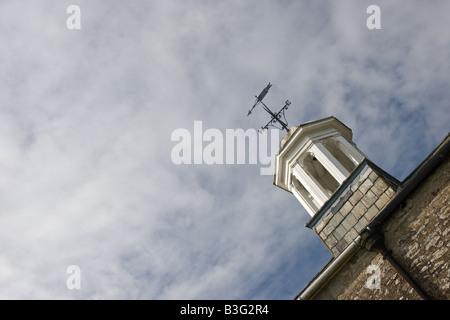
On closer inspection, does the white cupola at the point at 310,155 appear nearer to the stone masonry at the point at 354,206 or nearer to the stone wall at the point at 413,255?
the stone masonry at the point at 354,206

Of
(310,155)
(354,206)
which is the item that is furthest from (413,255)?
(310,155)

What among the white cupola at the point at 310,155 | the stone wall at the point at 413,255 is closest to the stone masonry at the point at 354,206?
the stone wall at the point at 413,255

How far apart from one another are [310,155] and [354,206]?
12.5 ft

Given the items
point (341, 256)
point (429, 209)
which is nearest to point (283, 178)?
point (341, 256)

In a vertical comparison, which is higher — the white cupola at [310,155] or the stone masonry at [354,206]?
the white cupola at [310,155]

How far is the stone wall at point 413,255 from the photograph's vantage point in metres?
6.32

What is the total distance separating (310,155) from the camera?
41.5 ft

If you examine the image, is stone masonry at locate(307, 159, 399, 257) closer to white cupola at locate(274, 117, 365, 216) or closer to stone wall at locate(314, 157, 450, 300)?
stone wall at locate(314, 157, 450, 300)

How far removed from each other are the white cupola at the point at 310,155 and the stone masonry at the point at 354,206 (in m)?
1.86

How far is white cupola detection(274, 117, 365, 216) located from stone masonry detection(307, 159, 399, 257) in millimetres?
1862

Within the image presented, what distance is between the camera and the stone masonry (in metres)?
8.72

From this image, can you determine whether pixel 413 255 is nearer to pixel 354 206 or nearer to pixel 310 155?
pixel 354 206

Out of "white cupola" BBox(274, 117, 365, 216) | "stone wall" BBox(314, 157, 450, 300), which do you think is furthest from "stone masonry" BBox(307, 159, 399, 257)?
"white cupola" BBox(274, 117, 365, 216)

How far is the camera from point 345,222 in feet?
30.2
